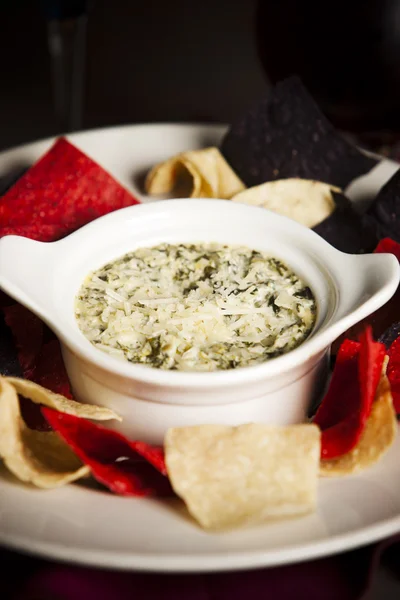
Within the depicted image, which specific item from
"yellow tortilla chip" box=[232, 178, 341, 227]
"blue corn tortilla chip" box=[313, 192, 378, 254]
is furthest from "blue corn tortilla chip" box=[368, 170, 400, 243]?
"yellow tortilla chip" box=[232, 178, 341, 227]

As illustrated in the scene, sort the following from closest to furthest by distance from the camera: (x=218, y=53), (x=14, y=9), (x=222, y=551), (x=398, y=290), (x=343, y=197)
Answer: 1. (x=222, y=551)
2. (x=398, y=290)
3. (x=343, y=197)
4. (x=218, y=53)
5. (x=14, y=9)

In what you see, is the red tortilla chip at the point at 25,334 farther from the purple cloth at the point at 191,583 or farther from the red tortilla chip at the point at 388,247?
the red tortilla chip at the point at 388,247

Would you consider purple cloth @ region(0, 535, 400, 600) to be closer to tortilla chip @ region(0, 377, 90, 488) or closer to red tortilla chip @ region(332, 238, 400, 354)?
tortilla chip @ region(0, 377, 90, 488)

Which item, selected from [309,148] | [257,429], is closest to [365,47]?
[309,148]

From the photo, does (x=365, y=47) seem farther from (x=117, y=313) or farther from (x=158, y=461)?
(x=158, y=461)

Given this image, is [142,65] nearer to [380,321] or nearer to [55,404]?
[380,321]

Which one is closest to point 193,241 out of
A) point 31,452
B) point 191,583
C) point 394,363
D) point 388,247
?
point 388,247
